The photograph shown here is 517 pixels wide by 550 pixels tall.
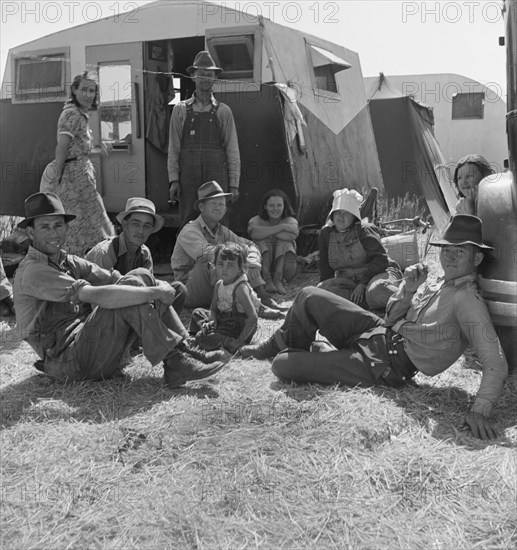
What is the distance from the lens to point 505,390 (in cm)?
452

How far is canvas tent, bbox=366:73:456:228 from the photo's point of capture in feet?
43.6

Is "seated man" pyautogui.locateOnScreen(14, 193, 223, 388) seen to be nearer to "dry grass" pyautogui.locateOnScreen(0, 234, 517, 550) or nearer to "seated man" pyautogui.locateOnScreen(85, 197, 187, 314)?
"dry grass" pyautogui.locateOnScreen(0, 234, 517, 550)

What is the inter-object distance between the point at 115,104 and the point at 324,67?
2.96 metres

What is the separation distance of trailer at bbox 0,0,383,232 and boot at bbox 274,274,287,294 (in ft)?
4.19

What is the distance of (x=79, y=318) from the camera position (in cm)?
487

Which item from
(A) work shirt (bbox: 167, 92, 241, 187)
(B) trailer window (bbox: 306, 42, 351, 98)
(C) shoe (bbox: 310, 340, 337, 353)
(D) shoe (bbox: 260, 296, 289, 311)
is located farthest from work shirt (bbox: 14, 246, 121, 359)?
(B) trailer window (bbox: 306, 42, 351, 98)

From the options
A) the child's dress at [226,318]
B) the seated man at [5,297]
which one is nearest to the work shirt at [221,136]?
the seated man at [5,297]

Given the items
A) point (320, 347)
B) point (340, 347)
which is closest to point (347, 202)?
point (320, 347)

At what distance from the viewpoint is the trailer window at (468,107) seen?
19.9m

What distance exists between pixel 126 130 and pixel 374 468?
703 centimetres

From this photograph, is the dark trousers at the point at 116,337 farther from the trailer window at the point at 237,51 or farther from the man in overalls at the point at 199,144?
the trailer window at the point at 237,51

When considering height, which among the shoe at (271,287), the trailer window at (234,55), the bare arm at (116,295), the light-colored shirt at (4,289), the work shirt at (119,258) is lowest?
the shoe at (271,287)

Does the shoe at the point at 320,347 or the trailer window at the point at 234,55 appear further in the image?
the trailer window at the point at 234,55

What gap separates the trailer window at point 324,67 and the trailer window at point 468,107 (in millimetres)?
9794
